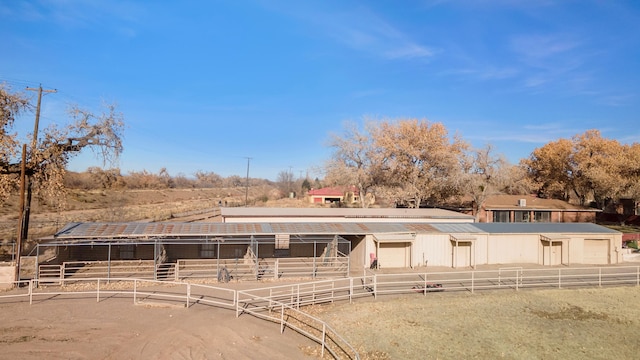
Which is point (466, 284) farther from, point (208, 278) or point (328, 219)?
point (208, 278)

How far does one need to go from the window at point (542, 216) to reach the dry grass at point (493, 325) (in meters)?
30.7

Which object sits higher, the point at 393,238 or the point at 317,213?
the point at 317,213

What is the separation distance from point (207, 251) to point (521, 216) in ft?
124

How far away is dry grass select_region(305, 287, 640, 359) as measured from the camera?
1300 centimetres

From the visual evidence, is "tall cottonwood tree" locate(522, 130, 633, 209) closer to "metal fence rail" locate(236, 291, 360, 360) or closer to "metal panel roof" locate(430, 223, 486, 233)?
"metal panel roof" locate(430, 223, 486, 233)

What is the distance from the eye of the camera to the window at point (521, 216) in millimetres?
48269

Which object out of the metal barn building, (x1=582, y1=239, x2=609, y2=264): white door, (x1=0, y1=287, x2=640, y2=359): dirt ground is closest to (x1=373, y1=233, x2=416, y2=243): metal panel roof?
the metal barn building

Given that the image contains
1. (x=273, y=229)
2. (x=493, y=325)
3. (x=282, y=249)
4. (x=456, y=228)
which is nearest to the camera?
(x=493, y=325)

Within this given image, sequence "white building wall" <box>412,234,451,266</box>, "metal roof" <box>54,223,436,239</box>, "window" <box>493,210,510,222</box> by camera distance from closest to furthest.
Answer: "metal roof" <box>54,223,436,239</box> < "white building wall" <box>412,234,451,266</box> < "window" <box>493,210,510,222</box>

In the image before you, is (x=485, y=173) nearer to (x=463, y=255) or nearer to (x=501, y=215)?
(x=501, y=215)

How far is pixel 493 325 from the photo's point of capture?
15.3m

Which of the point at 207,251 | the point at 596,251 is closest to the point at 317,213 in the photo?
the point at 207,251

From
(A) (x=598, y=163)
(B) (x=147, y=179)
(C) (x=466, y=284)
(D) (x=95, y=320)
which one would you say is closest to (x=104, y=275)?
(D) (x=95, y=320)

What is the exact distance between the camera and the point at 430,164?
50.3m
